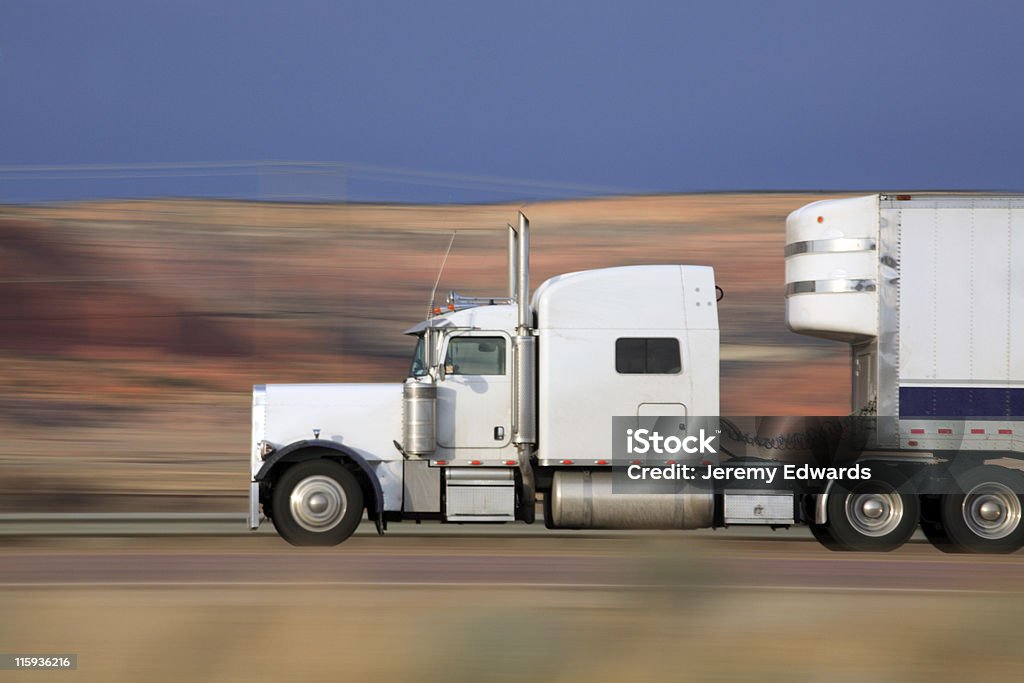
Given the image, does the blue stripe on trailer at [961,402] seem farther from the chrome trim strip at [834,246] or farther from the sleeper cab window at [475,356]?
the sleeper cab window at [475,356]

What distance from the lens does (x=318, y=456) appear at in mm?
15461

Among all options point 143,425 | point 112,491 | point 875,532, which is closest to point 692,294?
point 875,532

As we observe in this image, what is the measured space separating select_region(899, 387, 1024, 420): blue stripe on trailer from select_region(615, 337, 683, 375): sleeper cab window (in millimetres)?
2494

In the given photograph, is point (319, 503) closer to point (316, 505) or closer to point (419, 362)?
point (316, 505)

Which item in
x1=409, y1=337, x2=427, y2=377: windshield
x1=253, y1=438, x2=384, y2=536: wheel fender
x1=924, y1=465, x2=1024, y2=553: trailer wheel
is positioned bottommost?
x1=924, y1=465, x2=1024, y2=553: trailer wheel

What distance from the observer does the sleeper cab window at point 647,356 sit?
49.3ft

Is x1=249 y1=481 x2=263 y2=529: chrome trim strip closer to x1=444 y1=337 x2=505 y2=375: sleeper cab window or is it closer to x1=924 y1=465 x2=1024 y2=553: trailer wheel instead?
x1=444 y1=337 x2=505 y2=375: sleeper cab window

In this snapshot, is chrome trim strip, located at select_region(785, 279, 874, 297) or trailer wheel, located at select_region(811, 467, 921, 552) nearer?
chrome trim strip, located at select_region(785, 279, 874, 297)

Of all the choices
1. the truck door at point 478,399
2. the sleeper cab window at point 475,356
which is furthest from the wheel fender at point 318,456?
the sleeper cab window at point 475,356

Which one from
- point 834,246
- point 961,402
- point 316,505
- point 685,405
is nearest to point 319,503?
point 316,505

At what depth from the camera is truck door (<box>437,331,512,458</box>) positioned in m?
15.6

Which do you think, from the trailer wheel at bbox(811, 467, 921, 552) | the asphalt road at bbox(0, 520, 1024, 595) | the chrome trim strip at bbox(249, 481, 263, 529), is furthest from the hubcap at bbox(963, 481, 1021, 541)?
the chrome trim strip at bbox(249, 481, 263, 529)

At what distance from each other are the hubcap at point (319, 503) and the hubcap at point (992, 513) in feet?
23.2

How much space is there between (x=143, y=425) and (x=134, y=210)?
40.7 ft
